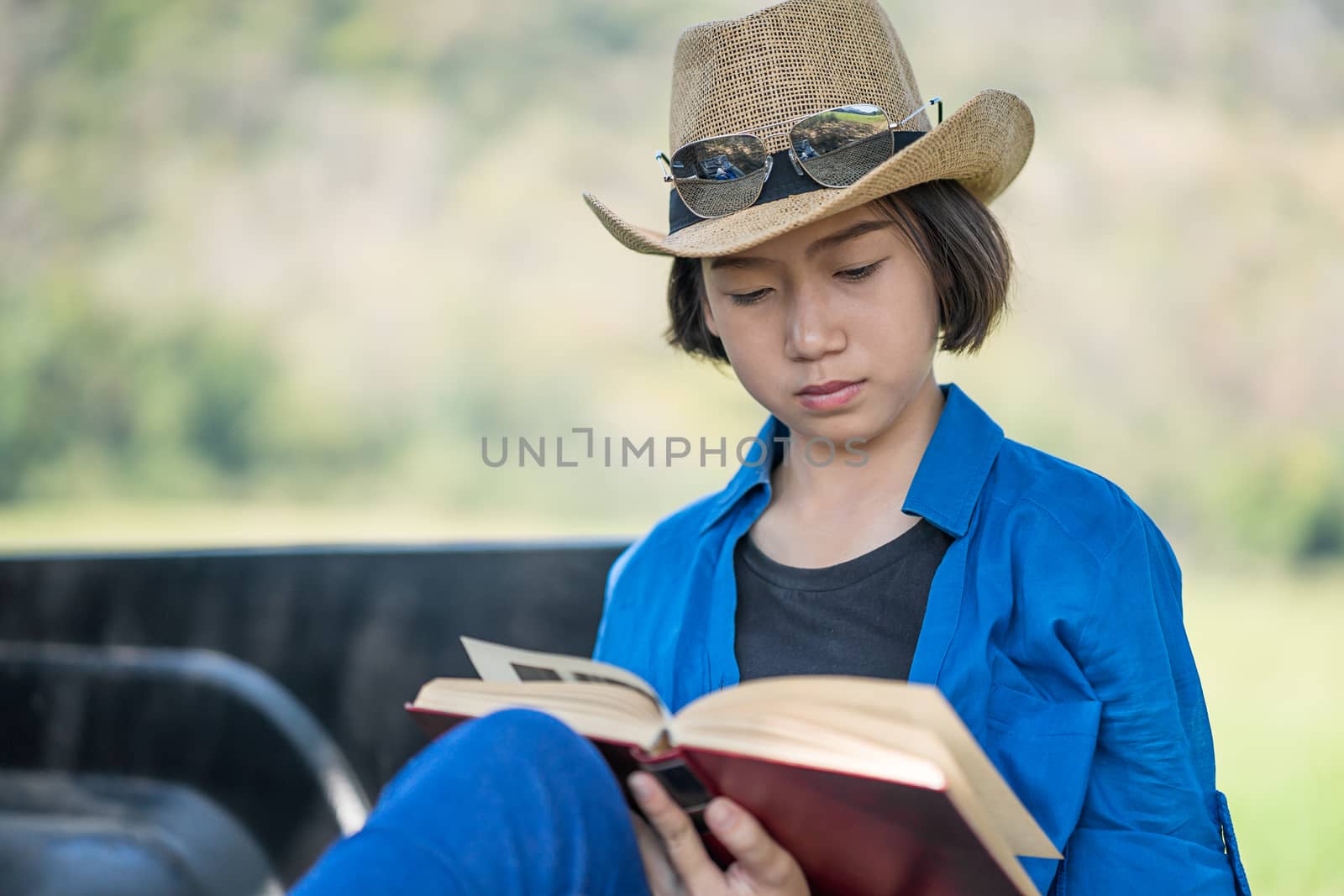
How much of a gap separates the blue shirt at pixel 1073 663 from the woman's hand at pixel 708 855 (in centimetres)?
27

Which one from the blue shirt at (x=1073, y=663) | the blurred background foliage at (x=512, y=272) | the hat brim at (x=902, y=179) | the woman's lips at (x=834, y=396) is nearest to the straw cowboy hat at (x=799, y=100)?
the hat brim at (x=902, y=179)

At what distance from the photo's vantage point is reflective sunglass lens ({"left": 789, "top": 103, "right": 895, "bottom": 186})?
1.20 m

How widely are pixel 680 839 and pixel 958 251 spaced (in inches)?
26.6

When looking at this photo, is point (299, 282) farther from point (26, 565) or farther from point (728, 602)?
point (728, 602)

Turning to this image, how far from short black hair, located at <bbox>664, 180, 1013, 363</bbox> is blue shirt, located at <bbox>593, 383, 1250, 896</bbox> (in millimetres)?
107

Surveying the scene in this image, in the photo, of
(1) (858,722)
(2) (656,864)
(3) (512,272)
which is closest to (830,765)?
(1) (858,722)

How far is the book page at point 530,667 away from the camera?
1040 mm

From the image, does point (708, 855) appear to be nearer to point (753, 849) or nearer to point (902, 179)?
point (753, 849)

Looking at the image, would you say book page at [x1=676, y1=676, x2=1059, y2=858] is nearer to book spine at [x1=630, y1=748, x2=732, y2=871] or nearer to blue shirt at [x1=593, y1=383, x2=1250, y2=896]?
book spine at [x1=630, y1=748, x2=732, y2=871]

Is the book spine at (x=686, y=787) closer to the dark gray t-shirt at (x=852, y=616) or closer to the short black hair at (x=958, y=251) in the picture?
the dark gray t-shirt at (x=852, y=616)

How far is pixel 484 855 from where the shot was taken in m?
0.85

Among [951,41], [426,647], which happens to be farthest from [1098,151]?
[426,647]

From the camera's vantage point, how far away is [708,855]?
103cm

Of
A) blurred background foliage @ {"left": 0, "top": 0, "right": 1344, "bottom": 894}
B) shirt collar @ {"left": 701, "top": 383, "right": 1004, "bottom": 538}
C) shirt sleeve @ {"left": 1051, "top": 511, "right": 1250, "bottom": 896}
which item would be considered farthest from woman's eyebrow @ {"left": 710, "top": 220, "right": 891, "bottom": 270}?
blurred background foliage @ {"left": 0, "top": 0, "right": 1344, "bottom": 894}
